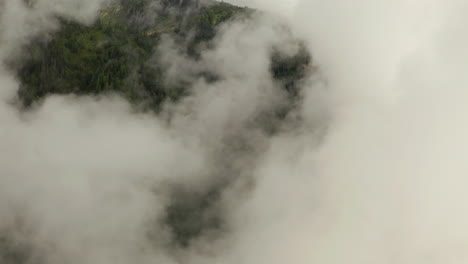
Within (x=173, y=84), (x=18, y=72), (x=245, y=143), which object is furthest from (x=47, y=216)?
(x=245, y=143)

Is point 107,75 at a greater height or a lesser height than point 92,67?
lesser

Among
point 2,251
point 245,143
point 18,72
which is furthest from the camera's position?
point 245,143

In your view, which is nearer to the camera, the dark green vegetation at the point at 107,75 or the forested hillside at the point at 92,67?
the forested hillside at the point at 92,67

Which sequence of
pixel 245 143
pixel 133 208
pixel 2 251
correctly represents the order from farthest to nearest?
pixel 245 143 → pixel 133 208 → pixel 2 251

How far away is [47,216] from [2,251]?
103 ft

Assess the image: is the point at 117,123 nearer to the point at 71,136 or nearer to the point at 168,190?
the point at 71,136

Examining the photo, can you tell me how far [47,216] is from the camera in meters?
134

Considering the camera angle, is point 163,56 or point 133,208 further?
point 163,56

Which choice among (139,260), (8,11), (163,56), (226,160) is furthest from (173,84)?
(139,260)

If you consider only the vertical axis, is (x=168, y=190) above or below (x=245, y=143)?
below

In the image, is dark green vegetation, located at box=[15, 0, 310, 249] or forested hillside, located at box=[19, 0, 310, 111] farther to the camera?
dark green vegetation, located at box=[15, 0, 310, 249]

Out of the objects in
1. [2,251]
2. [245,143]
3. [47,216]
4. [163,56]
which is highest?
[163,56]

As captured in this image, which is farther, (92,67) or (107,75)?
(92,67)

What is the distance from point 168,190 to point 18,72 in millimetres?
79207
